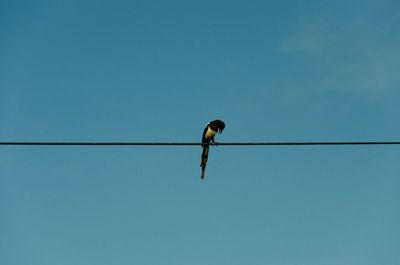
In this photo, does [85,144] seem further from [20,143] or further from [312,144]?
[312,144]

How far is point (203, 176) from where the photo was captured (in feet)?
58.5

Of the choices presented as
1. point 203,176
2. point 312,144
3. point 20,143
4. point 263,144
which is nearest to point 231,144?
point 263,144

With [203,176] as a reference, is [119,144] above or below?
below

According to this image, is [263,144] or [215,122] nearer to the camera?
[263,144]

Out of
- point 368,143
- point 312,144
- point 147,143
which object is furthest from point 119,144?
point 368,143

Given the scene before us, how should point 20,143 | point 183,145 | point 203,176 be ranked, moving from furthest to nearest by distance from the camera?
1. point 203,176
2. point 183,145
3. point 20,143

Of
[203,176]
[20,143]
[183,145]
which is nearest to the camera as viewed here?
[20,143]

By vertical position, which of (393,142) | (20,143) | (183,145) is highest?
(393,142)

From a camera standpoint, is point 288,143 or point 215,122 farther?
point 215,122

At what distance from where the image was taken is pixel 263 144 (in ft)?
40.3

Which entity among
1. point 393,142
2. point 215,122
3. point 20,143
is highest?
point 215,122

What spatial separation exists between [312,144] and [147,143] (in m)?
3.01

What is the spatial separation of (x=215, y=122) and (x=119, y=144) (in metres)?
7.56

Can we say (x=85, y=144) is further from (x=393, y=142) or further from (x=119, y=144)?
(x=393, y=142)
